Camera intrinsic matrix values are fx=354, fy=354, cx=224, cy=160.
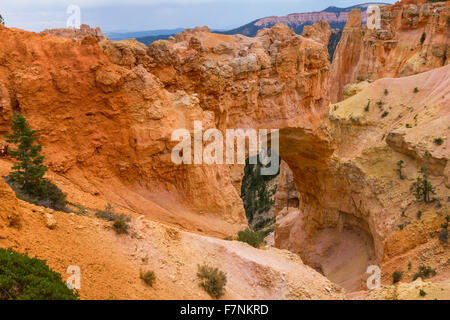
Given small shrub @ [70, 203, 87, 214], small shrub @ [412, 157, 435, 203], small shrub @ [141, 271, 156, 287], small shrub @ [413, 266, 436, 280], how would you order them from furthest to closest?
small shrub @ [412, 157, 435, 203], small shrub @ [413, 266, 436, 280], small shrub @ [70, 203, 87, 214], small shrub @ [141, 271, 156, 287]

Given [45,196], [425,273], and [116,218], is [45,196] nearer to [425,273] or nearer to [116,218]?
[116,218]

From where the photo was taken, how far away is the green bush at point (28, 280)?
19.0 ft

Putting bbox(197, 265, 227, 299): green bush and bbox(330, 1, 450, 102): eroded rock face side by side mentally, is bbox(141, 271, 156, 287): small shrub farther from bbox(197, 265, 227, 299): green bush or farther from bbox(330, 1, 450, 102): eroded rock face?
bbox(330, 1, 450, 102): eroded rock face

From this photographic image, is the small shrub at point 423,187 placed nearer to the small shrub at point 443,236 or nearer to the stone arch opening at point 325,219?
the small shrub at point 443,236

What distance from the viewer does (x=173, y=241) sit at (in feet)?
33.2

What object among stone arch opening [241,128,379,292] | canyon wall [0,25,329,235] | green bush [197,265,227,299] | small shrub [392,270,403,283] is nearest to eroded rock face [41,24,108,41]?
canyon wall [0,25,329,235]

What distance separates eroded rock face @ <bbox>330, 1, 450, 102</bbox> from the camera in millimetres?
43312

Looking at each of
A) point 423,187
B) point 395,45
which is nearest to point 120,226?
point 423,187

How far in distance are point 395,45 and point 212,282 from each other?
49.0 meters

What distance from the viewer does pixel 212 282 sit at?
8.80 m

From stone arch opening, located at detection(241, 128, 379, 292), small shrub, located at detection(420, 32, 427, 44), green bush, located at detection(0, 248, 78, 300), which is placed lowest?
stone arch opening, located at detection(241, 128, 379, 292)

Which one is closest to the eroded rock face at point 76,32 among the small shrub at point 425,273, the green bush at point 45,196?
the green bush at point 45,196

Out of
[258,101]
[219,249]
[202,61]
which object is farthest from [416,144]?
[219,249]

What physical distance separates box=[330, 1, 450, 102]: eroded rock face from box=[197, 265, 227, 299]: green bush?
143ft
